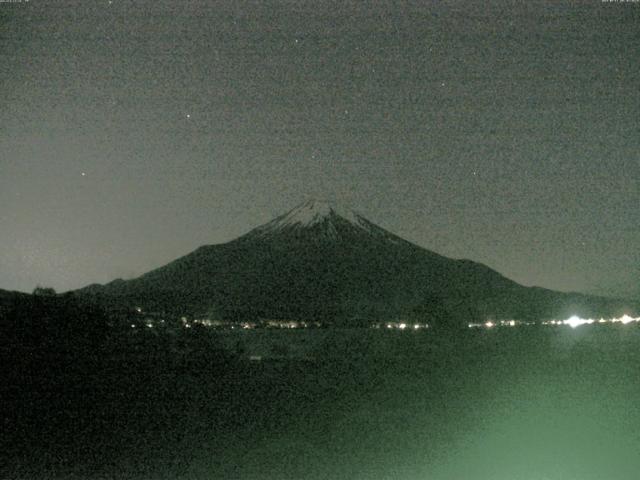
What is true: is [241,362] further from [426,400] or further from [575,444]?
[575,444]

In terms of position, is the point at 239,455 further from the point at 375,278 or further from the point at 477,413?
the point at 375,278

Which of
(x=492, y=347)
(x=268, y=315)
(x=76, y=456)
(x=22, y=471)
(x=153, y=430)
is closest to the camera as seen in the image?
(x=22, y=471)

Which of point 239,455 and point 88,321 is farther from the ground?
point 88,321

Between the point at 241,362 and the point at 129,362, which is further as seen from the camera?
the point at 241,362

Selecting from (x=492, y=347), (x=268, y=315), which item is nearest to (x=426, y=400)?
(x=492, y=347)

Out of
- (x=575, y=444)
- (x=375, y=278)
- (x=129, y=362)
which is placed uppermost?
(x=375, y=278)

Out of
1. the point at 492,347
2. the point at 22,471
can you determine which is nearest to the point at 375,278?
the point at 492,347

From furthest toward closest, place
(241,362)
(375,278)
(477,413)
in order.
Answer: (375,278) < (241,362) < (477,413)
